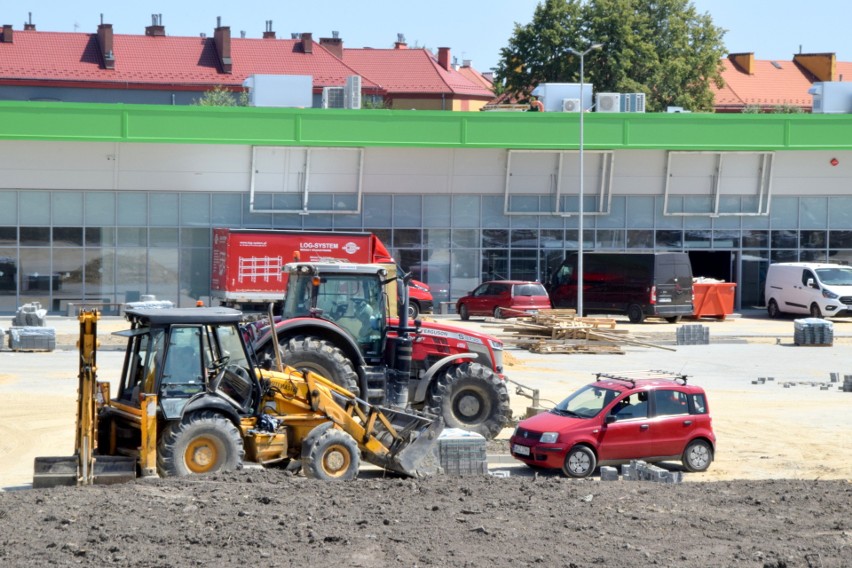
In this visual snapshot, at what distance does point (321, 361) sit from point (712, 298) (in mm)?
30335

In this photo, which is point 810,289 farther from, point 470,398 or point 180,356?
point 180,356

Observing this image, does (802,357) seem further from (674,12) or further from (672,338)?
(674,12)

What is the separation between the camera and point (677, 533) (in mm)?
11844

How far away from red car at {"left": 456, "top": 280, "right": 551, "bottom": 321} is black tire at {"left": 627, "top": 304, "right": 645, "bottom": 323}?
2.92 m

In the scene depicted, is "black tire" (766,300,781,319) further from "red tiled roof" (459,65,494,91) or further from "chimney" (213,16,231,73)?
"red tiled roof" (459,65,494,91)

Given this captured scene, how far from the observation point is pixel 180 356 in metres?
13.3

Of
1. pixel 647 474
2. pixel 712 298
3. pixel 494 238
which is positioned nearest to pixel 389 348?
pixel 647 474

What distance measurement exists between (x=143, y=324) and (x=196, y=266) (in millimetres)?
33054

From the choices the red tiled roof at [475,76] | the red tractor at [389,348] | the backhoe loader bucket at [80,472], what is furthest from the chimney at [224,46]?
the backhoe loader bucket at [80,472]

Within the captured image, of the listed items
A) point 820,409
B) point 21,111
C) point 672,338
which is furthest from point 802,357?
point 21,111

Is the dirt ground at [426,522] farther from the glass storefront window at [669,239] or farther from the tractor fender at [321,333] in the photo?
the glass storefront window at [669,239]

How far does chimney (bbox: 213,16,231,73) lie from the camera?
82.2 metres

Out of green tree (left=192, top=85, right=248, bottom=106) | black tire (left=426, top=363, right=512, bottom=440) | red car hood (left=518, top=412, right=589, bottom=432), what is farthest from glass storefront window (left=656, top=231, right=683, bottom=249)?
red car hood (left=518, top=412, right=589, bottom=432)

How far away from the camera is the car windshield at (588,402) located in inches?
656
